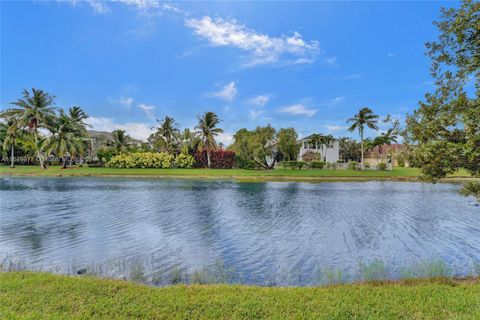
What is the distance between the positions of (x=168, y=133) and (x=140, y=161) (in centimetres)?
962

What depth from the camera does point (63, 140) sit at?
2008 inches

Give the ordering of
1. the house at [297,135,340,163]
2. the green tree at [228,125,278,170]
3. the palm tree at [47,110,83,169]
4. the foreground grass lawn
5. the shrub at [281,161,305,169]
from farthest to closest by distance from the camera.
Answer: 1. the house at [297,135,340,163]
2. the shrub at [281,161,305,169]
3. the green tree at [228,125,278,170]
4. the palm tree at [47,110,83,169]
5. the foreground grass lawn

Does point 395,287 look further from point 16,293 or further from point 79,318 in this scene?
point 16,293

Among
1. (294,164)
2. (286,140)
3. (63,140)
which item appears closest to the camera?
(63,140)

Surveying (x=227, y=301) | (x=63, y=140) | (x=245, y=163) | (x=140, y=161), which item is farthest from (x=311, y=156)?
(x=227, y=301)

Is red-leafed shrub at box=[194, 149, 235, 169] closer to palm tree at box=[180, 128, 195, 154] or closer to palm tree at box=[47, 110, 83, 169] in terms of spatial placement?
palm tree at box=[180, 128, 195, 154]

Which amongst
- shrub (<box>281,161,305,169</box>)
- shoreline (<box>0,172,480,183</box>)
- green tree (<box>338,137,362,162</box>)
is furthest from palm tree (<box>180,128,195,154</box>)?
green tree (<box>338,137,362,162</box>)

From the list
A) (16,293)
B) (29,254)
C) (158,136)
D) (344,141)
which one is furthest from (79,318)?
(344,141)

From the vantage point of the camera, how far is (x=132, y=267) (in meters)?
8.10

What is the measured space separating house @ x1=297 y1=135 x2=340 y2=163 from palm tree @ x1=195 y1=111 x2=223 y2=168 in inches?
839

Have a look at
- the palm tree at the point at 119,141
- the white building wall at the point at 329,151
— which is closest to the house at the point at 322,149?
the white building wall at the point at 329,151

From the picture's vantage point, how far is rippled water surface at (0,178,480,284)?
904 centimetres

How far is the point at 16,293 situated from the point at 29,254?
4.88 metres

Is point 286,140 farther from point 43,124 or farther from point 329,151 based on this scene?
point 43,124
